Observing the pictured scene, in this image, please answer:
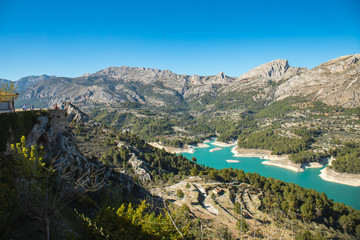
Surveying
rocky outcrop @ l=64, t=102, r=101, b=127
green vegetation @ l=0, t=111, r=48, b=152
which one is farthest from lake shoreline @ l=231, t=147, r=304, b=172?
green vegetation @ l=0, t=111, r=48, b=152

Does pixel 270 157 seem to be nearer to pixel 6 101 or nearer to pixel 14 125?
pixel 14 125

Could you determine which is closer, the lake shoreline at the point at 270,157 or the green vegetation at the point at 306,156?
the lake shoreline at the point at 270,157

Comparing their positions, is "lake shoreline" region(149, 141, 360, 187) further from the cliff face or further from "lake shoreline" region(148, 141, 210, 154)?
the cliff face

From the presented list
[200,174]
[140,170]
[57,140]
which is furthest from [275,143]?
[57,140]

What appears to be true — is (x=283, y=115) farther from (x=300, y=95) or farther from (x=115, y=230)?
(x=115, y=230)

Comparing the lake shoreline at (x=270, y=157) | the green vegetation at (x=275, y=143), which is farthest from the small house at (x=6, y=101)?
the green vegetation at (x=275, y=143)

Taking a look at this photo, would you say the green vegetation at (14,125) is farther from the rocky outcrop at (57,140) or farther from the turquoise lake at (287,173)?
the turquoise lake at (287,173)
